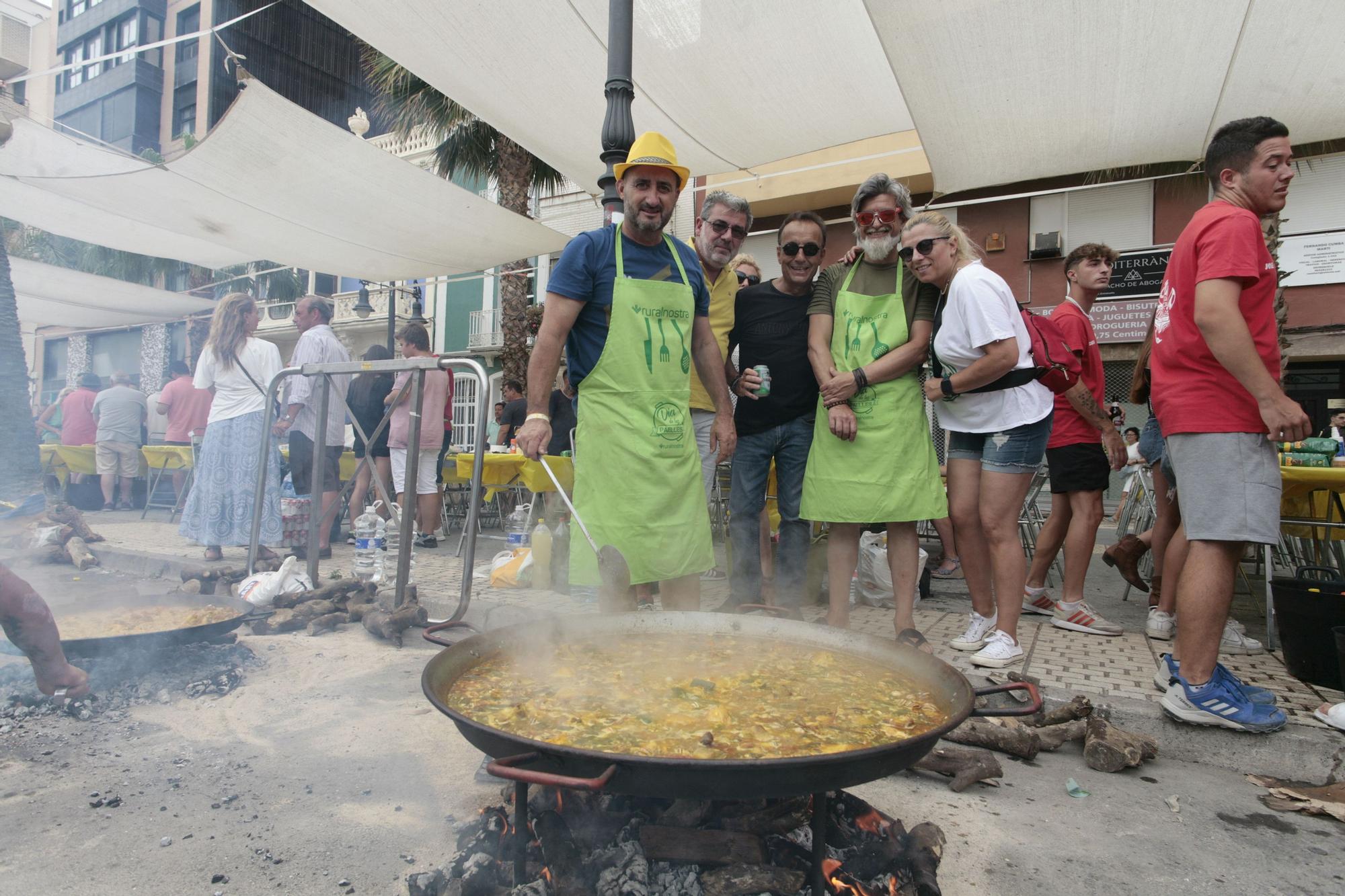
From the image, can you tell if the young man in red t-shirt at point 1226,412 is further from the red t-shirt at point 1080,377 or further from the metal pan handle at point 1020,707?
the red t-shirt at point 1080,377

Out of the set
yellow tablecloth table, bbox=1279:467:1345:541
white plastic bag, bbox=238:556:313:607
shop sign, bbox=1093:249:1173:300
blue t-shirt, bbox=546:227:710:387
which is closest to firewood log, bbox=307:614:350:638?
white plastic bag, bbox=238:556:313:607

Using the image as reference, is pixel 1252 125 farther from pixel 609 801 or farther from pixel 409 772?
pixel 409 772

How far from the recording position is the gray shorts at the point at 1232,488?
248 cm

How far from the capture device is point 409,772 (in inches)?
90.3

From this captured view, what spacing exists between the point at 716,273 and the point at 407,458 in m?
2.19

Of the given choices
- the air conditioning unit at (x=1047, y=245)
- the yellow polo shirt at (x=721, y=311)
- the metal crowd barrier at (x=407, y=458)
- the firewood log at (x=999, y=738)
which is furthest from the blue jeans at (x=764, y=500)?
the air conditioning unit at (x=1047, y=245)

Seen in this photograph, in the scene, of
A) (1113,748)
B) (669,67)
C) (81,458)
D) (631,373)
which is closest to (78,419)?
(81,458)

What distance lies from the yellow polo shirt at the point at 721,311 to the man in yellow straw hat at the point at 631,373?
0.70m

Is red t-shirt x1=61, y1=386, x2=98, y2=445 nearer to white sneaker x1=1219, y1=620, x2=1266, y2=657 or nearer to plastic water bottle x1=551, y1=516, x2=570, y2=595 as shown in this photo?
plastic water bottle x1=551, y1=516, x2=570, y2=595

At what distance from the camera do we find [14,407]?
6.59 metres

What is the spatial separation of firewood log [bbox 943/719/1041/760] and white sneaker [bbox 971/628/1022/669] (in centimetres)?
52

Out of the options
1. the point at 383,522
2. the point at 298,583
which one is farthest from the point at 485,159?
the point at 298,583

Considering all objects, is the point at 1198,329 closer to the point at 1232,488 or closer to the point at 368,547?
the point at 1232,488

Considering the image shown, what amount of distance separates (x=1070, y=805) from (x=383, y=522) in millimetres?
4646
